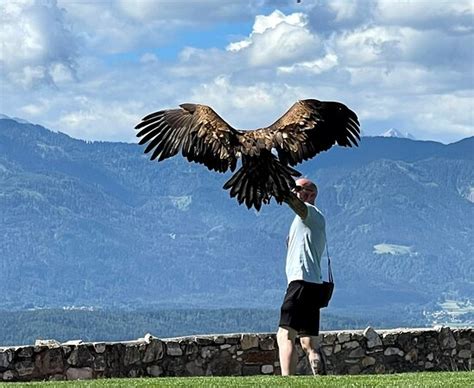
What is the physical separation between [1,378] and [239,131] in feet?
16.1

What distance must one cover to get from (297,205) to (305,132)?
2.18 feet

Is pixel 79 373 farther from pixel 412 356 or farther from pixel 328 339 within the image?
pixel 412 356

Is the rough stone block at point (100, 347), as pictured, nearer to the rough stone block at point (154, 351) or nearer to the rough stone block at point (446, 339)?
the rough stone block at point (154, 351)

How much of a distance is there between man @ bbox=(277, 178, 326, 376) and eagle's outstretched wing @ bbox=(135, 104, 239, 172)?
2.86ft

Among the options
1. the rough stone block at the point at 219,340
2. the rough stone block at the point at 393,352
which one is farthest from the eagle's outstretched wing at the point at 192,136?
the rough stone block at the point at 393,352

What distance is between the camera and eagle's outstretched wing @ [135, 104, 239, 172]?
12133mm

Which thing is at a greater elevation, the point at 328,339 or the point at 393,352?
the point at 328,339

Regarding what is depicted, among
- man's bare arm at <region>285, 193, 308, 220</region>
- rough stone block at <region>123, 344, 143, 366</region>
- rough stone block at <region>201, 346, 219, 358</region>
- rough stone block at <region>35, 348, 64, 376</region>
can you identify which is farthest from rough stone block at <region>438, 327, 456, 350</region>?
man's bare arm at <region>285, 193, 308, 220</region>

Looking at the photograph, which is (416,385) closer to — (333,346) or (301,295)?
(301,295)

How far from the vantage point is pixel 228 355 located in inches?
666

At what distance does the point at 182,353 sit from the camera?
1670 cm

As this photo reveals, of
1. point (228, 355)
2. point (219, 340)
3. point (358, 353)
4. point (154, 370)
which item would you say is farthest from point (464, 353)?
point (154, 370)

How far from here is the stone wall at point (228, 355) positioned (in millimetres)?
15836

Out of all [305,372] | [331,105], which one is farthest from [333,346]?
[331,105]
